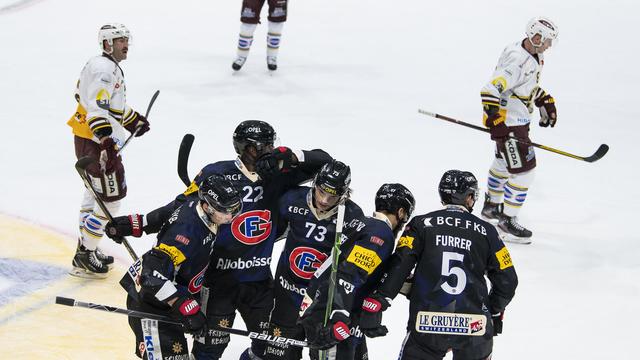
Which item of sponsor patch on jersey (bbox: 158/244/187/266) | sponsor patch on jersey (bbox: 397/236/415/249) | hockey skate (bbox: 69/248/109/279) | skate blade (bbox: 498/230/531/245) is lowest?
hockey skate (bbox: 69/248/109/279)

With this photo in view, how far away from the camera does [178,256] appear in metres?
3.78

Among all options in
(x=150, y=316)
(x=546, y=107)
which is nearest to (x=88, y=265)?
(x=150, y=316)

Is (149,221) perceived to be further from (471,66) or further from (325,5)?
(325,5)

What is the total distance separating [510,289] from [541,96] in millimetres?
3374

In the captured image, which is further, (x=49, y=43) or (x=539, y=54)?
(x=49, y=43)

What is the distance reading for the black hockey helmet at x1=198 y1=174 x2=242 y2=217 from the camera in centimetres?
374

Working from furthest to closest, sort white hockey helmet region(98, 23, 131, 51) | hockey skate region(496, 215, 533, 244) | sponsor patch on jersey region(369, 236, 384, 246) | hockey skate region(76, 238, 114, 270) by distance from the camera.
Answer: hockey skate region(496, 215, 533, 244) < hockey skate region(76, 238, 114, 270) < white hockey helmet region(98, 23, 131, 51) < sponsor patch on jersey region(369, 236, 384, 246)

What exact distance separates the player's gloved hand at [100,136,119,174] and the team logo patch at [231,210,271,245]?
158 centimetres

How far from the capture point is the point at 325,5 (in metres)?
12.6

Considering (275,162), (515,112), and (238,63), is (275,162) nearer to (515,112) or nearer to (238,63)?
(515,112)

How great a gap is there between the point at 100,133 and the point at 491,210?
301 centimetres

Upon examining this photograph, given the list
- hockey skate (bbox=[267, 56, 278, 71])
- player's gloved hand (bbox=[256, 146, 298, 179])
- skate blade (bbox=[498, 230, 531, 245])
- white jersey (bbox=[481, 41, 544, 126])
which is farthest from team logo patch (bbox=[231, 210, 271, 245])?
hockey skate (bbox=[267, 56, 278, 71])

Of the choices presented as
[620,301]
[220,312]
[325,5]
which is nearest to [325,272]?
[220,312]

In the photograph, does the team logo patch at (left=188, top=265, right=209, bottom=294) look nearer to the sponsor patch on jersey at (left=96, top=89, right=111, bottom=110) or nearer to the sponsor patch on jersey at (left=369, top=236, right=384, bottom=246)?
the sponsor patch on jersey at (left=369, top=236, right=384, bottom=246)
